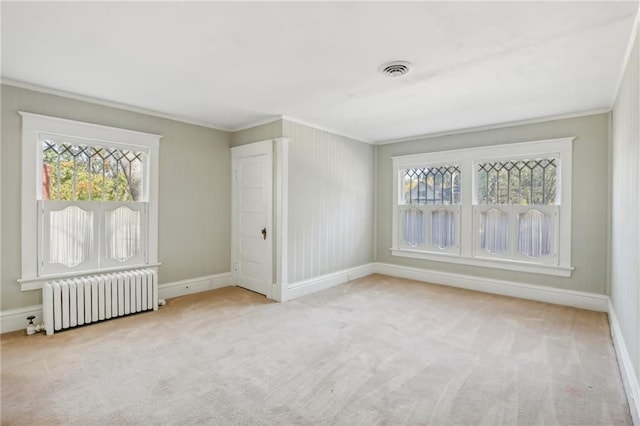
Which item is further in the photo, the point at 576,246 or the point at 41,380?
the point at 576,246

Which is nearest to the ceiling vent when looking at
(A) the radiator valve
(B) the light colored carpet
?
(B) the light colored carpet

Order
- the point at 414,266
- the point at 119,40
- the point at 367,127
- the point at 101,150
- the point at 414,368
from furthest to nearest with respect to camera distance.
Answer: the point at 414,266 < the point at 367,127 < the point at 101,150 < the point at 414,368 < the point at 119,40

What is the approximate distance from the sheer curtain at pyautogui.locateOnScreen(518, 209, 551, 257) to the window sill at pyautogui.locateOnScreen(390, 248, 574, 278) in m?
0.18

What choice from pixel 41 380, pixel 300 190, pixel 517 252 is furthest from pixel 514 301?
pixel 41 380

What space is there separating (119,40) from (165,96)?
4.19 ft

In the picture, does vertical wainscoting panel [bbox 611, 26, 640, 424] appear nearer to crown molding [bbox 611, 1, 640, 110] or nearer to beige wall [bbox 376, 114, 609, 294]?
crown molding [bbox 611, 1, 640, 110]

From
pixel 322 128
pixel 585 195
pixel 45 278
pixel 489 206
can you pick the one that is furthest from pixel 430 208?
pixel 45 278

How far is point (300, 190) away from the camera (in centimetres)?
463

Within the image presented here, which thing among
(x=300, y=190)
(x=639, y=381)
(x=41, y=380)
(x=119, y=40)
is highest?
(x=119, y=40)

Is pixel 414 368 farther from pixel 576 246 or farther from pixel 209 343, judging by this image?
pixel 576 246

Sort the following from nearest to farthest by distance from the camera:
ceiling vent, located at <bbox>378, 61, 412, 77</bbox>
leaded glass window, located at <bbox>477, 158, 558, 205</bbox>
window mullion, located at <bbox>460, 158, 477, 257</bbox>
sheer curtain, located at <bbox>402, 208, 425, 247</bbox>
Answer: ceiling vent, located at <bbox>378, 61, 412, 77</bbox>
leaded glass window, located at <bbox>477, 158, 558, 205</bbox>
window mullion, located at <bbox>460, 158, 477, 257</bbox>
sheer curtain, located at <bbox>402, 208, 425, 247</bbox>

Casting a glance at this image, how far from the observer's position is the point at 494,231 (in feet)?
15.8

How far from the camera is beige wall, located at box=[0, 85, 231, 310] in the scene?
10.5ft

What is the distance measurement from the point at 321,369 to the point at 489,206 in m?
3.66
